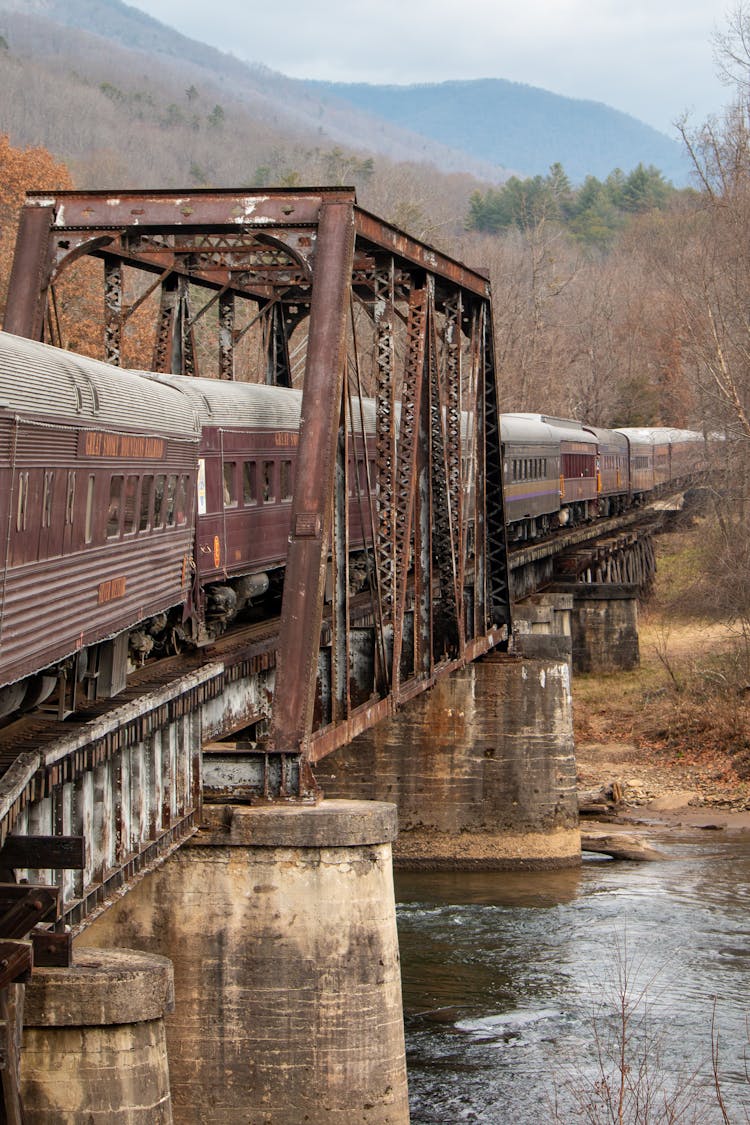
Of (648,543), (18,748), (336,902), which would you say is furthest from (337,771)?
(648,543)

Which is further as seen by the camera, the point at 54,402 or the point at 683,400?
the point at 683,400

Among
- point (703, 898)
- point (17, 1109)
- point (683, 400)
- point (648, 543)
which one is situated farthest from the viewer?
point (683, 400)

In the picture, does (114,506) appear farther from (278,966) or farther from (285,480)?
(285,480)

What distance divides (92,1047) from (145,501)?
510 cm

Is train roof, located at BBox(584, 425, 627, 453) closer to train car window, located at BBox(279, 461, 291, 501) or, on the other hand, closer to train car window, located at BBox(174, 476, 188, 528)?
train car window, located at BBox(279, 461, 291, 501)

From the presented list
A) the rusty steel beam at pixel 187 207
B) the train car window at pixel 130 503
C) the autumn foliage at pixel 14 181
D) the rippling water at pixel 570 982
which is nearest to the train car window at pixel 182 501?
the train car window at pixel 130 503

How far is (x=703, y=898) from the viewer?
2616 centimetres

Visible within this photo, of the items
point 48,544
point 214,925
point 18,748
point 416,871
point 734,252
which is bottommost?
point 416,871

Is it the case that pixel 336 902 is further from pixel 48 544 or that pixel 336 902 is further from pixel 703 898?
pixel 703 898

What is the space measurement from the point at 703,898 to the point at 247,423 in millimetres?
11880

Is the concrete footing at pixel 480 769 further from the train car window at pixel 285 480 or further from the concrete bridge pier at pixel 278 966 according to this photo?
the concrete bridge pier at pixel 278 966

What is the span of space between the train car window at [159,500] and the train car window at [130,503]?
0.87m

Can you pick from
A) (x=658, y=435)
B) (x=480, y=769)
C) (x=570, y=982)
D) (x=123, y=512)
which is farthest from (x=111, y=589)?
(x=658, y=435)

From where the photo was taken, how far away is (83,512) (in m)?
12.2
